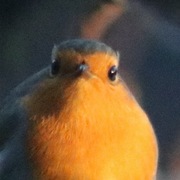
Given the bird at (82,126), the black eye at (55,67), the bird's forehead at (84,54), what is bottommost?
the bird at (82,126)

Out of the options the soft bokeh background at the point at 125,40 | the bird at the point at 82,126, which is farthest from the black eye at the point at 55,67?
the soft bokeh background at the point at 125,40

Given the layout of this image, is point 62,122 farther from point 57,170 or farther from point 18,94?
point 18,94

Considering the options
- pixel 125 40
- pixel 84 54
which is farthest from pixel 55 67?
pixel 125 40

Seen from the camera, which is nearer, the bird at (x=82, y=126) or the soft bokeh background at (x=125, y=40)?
the bird at (x=82, y=126)

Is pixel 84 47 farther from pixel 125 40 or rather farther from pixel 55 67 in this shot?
pixel 125 40

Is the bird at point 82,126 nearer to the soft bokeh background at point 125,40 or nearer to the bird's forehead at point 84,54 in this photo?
the bird's forehead at point 84,54
